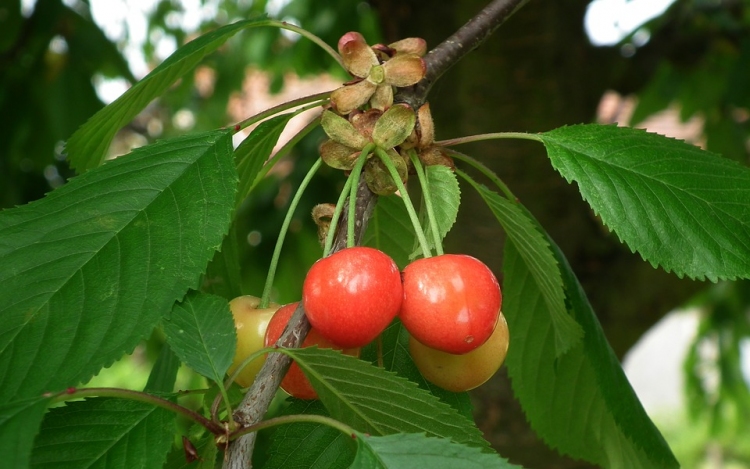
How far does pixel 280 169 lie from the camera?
2.88m

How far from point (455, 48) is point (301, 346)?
429mm

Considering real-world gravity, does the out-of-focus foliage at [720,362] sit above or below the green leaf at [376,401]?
above

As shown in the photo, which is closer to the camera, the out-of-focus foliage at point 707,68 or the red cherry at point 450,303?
the red cherry at point 450,303

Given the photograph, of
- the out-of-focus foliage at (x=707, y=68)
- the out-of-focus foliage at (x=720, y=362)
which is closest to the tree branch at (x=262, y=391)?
the out-of-focus foliage at (x=707, y=68)

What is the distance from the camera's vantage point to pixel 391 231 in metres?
1.04

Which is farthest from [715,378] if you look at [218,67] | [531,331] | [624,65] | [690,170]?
[690,170]

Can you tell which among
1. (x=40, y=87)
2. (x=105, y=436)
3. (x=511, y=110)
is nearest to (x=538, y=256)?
(x=105, y=436)

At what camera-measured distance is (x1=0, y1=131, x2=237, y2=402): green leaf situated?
26.0 inches

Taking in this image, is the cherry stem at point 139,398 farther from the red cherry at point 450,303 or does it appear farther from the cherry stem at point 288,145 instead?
the cherry stem at point 288,145

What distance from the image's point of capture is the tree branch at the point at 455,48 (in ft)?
2.88

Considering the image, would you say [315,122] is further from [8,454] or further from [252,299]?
[8,454]

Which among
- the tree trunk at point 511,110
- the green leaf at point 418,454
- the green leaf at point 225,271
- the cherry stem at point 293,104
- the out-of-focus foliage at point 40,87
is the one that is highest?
the out-of-focus foliage at point 40,87

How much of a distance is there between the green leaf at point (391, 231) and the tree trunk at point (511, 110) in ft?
2.11

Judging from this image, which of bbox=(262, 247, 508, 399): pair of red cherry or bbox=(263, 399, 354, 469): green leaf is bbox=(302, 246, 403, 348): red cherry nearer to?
bbox=(262, 247, 508, 399): pair of red cherry
